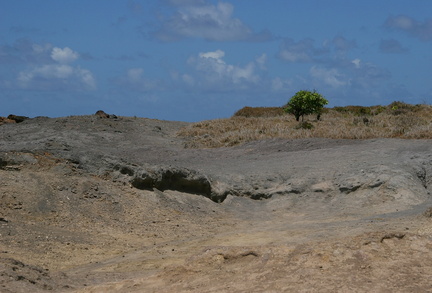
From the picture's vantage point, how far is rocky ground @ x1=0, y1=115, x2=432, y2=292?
7.43 metres

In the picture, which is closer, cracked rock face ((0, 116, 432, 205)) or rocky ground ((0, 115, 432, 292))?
rocky ground ((0, 115, 432, 292))

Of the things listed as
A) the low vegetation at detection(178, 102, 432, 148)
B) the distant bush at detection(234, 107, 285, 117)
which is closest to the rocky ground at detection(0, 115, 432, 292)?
the low vegetation at detection(178, 102, 432, 148)

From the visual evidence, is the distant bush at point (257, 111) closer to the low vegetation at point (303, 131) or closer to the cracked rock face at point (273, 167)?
the low vegetation at point (303, 131)

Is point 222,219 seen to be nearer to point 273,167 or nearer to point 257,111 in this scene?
point 273,167

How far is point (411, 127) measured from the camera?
82.9ft

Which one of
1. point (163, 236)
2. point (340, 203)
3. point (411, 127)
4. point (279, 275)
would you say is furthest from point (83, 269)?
point (411, 127)

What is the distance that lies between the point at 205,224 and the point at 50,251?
4.04 meters

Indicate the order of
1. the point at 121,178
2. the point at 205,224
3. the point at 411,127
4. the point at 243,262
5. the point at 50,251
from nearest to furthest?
the point at 243,262 → the point at 50,251 → the point at 205,224 → the point at 121,178 → the point at 411,127

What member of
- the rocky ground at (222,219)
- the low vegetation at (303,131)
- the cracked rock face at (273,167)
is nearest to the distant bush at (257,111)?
the low vegetation at (303,131)

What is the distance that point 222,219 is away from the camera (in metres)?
15.1

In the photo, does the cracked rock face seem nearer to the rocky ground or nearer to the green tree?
the rocky ground

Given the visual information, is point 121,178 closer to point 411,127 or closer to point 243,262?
point 243,262

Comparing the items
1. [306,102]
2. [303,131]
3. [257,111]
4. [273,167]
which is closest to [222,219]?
[273,167]

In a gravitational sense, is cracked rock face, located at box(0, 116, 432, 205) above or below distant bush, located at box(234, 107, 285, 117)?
below
